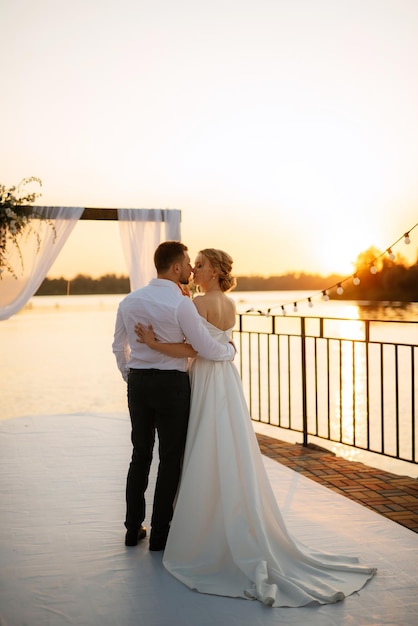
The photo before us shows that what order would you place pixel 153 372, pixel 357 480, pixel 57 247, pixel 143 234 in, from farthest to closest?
pixel 143 234
pixel 57 247
pixel 357 480
pixel 153 372

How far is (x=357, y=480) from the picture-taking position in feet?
15.2

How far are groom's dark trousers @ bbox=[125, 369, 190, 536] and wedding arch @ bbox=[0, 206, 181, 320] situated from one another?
3343 millimetres

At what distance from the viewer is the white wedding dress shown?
9.33ft

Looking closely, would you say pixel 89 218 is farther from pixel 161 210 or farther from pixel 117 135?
pixel 117 135

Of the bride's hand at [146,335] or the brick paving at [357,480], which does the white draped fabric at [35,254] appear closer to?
the brick paving at [357,480]

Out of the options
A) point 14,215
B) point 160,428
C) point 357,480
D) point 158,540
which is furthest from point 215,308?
point 14,215

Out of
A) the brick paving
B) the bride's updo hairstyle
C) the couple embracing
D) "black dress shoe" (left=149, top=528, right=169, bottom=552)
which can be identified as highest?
the bride's updo hairstyle

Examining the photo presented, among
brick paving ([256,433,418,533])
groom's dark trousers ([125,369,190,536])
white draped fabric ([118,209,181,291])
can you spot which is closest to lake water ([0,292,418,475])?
white draped fabric ([118,209,181,291])

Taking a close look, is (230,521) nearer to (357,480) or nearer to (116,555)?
(116,555)

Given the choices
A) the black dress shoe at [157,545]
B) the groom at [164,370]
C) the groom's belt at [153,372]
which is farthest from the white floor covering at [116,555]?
the groom's belt at [153,372]

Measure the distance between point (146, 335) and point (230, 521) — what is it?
0.86 meters

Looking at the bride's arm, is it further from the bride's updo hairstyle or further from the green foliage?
the green foliage

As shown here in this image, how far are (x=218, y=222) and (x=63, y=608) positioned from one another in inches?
426

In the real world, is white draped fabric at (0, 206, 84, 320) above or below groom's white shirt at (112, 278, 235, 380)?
above
